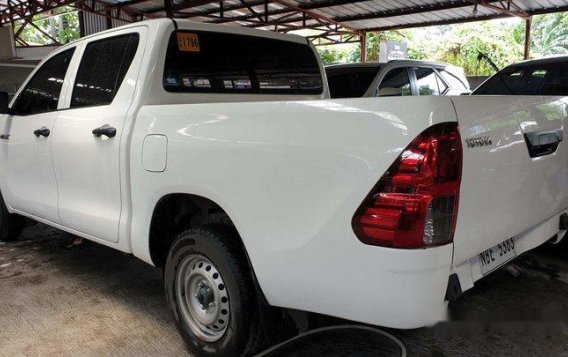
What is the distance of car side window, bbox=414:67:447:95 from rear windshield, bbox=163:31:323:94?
4.16 m

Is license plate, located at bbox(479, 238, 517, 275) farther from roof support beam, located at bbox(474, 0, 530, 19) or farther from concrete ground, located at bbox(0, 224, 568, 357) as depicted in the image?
roof support beam, located at bbox(474, 0, 530, 19)

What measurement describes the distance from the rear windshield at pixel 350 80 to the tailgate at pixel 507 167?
453 centimetres

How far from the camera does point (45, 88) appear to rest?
3781 millimetres

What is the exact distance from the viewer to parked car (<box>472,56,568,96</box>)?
5238 millimetres

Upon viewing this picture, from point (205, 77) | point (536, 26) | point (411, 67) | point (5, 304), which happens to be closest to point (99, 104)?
point (205, 77)

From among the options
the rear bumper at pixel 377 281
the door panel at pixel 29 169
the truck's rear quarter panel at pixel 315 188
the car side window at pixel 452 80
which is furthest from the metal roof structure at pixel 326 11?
the rear bumper at pixel 377 281

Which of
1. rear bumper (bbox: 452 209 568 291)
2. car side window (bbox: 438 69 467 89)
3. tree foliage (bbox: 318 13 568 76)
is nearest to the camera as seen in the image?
rear bumper (bbox: 452 209 568 291)

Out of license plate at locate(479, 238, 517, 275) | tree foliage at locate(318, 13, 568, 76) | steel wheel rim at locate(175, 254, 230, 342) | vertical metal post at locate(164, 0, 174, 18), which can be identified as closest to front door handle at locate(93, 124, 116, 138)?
steel wheel rim at locate(175, 254, 230, 342)

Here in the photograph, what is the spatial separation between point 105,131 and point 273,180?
1306 millimetres

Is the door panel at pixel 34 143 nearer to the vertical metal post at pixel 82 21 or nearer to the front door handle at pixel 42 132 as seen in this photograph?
the front door handle at pixel 42 132

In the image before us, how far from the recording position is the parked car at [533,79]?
17.2 ft

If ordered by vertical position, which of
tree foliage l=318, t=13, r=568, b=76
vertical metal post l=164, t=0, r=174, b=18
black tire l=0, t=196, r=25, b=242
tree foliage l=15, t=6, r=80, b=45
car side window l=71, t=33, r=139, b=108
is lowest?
black tire l=0, t=196, r=25, b=242

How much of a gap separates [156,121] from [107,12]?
18185 mm

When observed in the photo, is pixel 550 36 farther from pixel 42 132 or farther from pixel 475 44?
pixel 42 132
